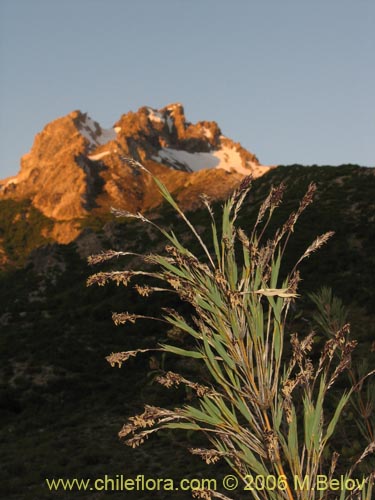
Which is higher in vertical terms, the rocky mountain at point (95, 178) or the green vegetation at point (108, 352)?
the rocky mountain at point (95, 178)

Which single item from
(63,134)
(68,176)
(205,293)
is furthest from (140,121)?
(205,293)

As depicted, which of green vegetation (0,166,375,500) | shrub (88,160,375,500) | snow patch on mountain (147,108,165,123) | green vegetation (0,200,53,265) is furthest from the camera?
snow patch on mountain (147,108,165,123)

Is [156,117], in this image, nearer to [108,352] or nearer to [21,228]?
[21,228]

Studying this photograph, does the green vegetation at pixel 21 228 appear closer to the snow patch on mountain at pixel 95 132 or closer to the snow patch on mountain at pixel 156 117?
the snow patch on mountain at pixel 95 132

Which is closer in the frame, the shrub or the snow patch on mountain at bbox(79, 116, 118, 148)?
the shrub

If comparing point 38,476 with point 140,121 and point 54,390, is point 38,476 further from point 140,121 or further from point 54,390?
point 140,121

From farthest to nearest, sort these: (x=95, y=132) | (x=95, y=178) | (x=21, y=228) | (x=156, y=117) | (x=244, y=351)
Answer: (x=156, y=117) → (x=95, y=132) → (x=95, y=178) → (x=21, y=228) → (x=244, y=351)

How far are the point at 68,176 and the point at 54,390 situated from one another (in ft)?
325

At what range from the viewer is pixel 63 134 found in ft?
548

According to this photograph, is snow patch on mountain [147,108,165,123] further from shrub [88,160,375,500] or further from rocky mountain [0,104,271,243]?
shrub [88,160,375,500]

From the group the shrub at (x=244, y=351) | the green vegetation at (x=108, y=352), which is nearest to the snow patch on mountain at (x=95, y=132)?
the green vegetation at (x=108, y=352)

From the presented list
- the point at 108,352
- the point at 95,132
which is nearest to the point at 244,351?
the point at 108,352

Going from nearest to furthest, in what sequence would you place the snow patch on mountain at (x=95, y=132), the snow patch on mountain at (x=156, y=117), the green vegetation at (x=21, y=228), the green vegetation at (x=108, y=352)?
1. the green vegetation at (x=108, y=352)
2. the green vegetation at (x=21, y=228)
3. the snow patch on mountain at (x=95, y=132)
4. the snow patch on mountain at (x=156, y=117)

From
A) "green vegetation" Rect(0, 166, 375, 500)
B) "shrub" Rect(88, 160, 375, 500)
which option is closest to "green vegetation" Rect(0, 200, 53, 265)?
"green vegetation" Rect(0, 166, 375, 500)
